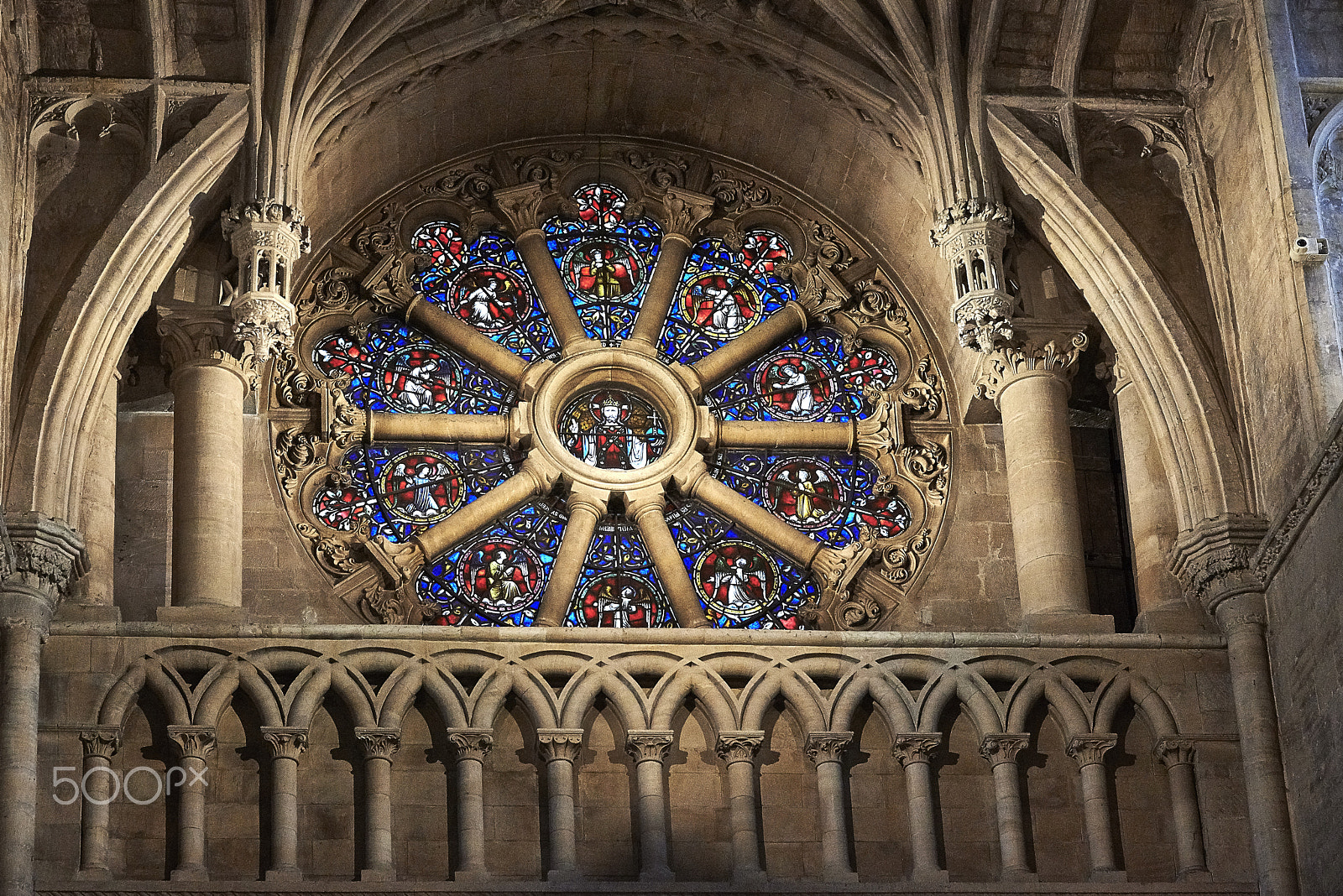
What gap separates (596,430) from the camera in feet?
62.0

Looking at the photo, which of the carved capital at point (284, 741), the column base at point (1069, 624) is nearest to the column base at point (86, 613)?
the carved capital at point (284, 741)

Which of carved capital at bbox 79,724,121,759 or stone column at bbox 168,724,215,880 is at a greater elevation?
carved capital at bbox 79,724,121,759

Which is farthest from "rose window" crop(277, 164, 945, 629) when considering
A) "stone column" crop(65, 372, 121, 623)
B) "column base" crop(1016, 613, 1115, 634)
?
"stone column" crop(65, 372, 121, 623)

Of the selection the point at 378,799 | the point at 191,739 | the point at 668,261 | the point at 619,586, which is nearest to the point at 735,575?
the point at 619,586

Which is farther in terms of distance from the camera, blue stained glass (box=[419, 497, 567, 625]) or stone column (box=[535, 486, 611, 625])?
blue stained glass (box=[419, 497, 567, 625])

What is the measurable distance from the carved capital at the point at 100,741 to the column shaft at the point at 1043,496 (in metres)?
5.73

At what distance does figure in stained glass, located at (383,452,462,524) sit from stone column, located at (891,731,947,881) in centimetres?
381

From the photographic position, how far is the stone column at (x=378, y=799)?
1554 cm

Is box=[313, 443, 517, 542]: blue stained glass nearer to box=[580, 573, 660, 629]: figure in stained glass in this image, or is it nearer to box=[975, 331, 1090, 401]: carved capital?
box=[580, 573, 660, 629]: figure in stained glass

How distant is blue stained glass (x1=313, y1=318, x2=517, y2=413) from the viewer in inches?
744

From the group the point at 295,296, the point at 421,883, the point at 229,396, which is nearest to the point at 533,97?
the point at 295,296

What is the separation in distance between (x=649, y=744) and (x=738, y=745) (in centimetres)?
54

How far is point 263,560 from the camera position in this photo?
17.8 m

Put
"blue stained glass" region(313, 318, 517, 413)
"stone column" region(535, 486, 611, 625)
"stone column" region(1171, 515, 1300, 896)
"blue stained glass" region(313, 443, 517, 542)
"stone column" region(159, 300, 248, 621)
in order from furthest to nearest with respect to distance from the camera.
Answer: "blue stained glass" region(313, 318, 517, 413), "blue stained glass" region(313, 443, 517, 542), "stone column" region(535, 486, 611, 625), "stone column" region(159, 300, 248, 621), "stone column" region(1171, 515, 1300, 896)
